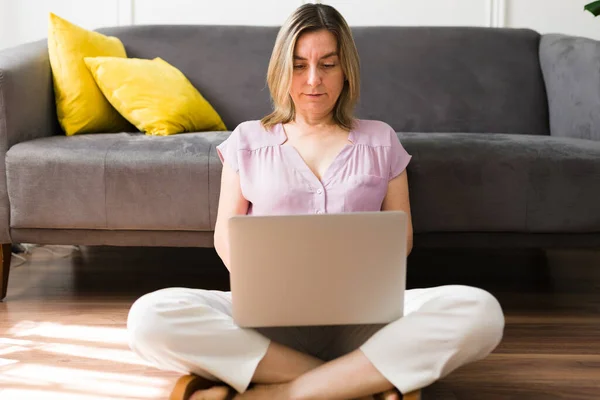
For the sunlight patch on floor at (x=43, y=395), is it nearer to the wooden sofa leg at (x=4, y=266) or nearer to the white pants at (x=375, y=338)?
the white pants at (x=375, y=338)

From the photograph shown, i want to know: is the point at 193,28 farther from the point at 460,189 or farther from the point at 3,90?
the point at 460,189

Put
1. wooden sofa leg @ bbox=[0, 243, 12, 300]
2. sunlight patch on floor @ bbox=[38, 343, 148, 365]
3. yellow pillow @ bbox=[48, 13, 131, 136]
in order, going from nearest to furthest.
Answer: sunlight patch on floor @ bbox=[38, 343, 148, 365] → wooden sofa leg @ bbox=[0, 243, 12, 300] → yellow pillow @ bbox=[48, 13, 131, 136]

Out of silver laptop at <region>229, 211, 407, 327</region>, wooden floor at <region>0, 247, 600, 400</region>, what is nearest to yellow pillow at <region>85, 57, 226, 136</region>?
wooden floor at <region>0, 247, 600, 400</region>

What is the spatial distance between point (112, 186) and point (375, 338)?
108 centimetres

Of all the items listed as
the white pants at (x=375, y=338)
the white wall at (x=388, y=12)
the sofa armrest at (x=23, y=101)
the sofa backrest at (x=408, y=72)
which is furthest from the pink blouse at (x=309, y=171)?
the white wall at (x=388, y=12)

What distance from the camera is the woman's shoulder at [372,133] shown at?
6.07 ft

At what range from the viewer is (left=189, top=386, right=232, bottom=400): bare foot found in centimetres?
150

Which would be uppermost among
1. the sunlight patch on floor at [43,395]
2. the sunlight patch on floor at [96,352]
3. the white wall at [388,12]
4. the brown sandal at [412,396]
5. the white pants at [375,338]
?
the white wall at [388,12]

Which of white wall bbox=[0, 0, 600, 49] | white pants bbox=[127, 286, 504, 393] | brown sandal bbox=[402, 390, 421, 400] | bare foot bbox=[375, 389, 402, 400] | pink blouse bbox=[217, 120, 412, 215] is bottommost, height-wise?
bare foot bbox=[375, 389, 402, 400]

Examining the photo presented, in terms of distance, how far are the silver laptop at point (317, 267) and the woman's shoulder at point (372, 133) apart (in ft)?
1.62

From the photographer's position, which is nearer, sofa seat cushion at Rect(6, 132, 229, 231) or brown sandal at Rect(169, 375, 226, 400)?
brown sandal at Rect(169, 375, 226, 400)

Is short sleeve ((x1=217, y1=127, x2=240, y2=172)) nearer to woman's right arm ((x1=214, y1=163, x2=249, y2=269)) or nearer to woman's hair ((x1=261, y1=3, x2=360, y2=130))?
woman's right arm ((x1=214, y1=163, x2=249, y2=269))

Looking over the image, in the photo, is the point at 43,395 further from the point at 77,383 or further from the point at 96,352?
the point at 96,352

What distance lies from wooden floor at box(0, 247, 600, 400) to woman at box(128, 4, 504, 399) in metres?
0.28
